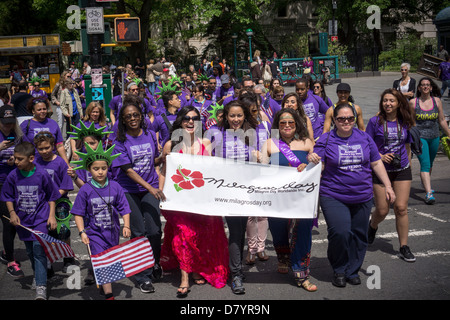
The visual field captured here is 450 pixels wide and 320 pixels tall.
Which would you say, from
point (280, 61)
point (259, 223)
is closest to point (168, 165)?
point (259, 223)

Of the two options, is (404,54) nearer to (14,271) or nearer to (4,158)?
(4,158)

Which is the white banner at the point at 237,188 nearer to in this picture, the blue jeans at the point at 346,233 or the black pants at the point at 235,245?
the black pants at the point at 235,245

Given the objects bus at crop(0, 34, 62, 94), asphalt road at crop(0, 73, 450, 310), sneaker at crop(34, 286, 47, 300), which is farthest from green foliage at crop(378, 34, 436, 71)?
sneaker at crop(34, 286, 47, 300)

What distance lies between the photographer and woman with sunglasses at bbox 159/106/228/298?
584cm

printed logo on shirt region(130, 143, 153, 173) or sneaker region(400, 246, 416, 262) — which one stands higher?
printed logo on shirt region(130, 143, 153, 173)

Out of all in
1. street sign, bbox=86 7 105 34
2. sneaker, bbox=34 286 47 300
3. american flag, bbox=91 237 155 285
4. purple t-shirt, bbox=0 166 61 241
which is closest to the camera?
american flag, bbox=91 237 155 285

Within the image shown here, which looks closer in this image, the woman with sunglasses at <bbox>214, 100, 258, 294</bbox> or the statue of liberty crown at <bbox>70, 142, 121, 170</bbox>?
the statue of liberty crown at <bbox>70, 142, 121, 170</bbox>

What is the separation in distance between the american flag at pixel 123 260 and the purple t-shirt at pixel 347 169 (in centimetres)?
197

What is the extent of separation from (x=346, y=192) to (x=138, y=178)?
2.19 metres

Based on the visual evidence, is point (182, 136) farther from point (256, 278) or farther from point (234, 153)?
point (256, 278)

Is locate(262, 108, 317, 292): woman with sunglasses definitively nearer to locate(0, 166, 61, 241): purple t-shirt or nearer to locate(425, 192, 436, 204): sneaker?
locate(0, 166, 61, 241): purple t-shirt

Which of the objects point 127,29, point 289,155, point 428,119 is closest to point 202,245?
point 289,155

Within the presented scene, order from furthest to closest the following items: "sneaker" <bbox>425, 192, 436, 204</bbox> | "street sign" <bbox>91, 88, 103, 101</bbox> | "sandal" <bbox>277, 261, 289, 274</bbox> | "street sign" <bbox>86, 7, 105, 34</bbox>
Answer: "street sign" <bbox>91, 88, 103, 101</bbox> < "street sign" <bbox>86, 7, 105, 34</bbox> < "sneaker" <bbox>425, 192, 436, 204</bbox> < "sandal" <bbox>277, 261, 289, 274</bbox>
